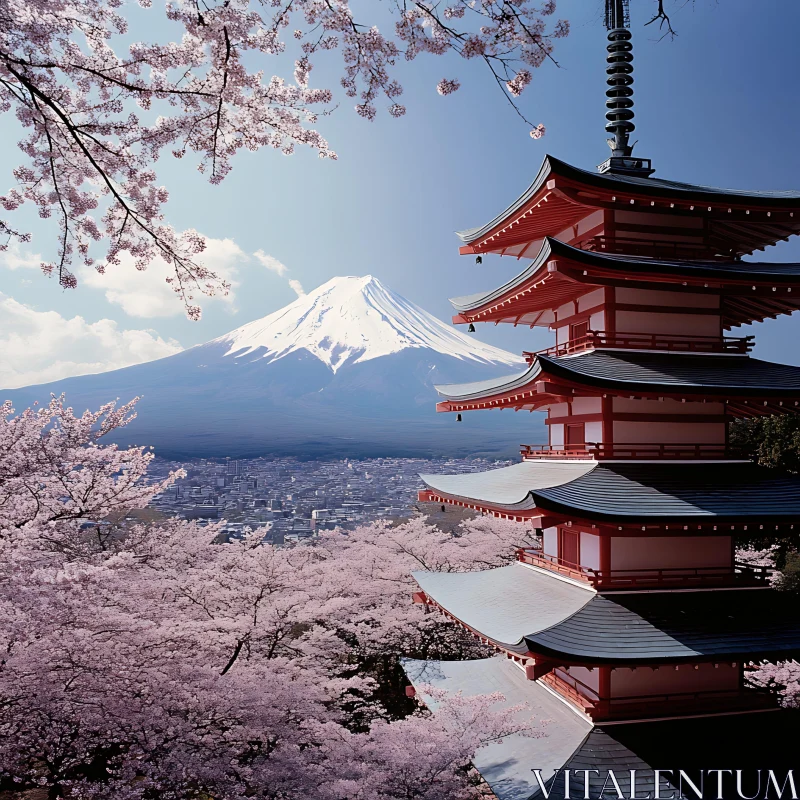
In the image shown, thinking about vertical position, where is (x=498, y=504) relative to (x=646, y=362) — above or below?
below

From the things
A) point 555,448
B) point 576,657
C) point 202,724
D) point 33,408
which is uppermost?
point 33,408

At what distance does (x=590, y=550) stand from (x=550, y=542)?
149cm

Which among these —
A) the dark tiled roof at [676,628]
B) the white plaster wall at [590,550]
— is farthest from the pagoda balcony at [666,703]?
the white plaster wall at [590,550]

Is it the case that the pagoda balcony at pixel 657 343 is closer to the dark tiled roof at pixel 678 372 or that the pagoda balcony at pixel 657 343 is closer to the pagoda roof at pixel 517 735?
the dark tiled roof at pixel 678 372

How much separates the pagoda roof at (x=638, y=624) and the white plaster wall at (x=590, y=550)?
371mm

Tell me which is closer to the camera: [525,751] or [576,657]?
[576,657]

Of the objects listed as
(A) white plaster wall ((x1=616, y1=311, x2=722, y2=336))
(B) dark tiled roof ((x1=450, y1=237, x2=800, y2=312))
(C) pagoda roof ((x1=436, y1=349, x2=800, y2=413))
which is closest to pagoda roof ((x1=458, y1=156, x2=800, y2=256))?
(B) dark tiled roof ((x1=450, y1=237, x2=800, y2=312))

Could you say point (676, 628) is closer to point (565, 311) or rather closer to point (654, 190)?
point (565, 311)


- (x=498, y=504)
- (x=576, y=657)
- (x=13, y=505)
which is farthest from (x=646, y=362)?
(x=13, y=505)

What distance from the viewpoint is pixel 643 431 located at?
28.7 ft

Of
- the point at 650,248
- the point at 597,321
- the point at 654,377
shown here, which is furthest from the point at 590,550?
the point at 650,248

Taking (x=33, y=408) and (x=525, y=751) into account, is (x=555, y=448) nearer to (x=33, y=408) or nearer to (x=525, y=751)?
(x=525, y=751)

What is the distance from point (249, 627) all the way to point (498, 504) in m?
5.52

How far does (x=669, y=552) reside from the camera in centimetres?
840
